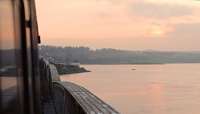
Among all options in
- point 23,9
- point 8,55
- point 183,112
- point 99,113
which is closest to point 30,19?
point 23,9

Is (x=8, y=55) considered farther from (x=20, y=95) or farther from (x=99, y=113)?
(x=99, y=113)

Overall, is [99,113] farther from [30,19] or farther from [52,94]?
[52,94]

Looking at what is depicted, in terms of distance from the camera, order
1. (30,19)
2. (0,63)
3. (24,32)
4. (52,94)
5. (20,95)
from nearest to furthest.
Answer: (0,63) → (20,95) → (24,32) → (30,19) → (52,94)

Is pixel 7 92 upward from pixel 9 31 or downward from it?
downward

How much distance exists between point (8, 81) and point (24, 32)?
2.53ft

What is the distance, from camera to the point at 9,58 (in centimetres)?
336

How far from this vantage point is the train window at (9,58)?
124 inches

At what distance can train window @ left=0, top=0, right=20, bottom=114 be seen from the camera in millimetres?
3160

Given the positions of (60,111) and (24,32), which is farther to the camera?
(60,111)

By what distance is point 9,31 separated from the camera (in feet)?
11.0

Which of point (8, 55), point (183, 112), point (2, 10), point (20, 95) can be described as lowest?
point (183, 112)

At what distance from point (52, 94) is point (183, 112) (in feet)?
199

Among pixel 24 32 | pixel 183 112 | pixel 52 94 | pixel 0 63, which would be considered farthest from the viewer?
pixel 183 112

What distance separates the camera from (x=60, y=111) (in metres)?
17.7
